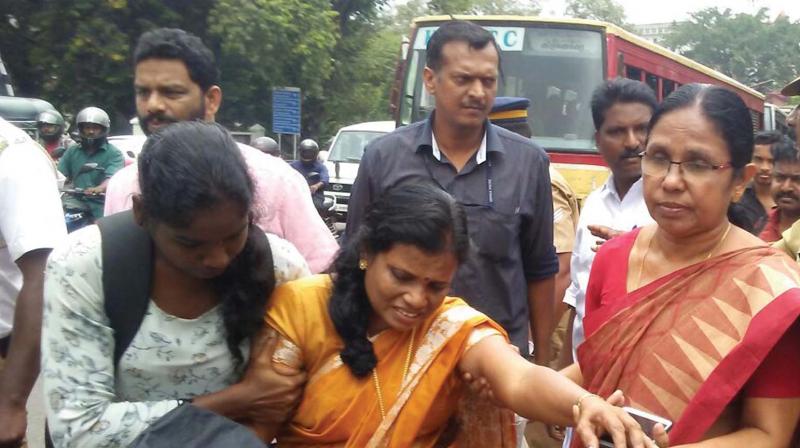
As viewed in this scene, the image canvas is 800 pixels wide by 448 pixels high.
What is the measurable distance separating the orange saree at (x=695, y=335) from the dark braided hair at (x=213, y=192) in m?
0.77

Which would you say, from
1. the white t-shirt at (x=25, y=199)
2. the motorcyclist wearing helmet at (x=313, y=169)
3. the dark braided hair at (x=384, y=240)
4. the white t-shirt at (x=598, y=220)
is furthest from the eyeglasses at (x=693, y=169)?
the motorcyclist wearing helmet at (x=313, y=169)

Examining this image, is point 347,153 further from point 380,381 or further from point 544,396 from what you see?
point 544,396

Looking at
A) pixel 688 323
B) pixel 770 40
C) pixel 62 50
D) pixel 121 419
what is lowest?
pixel 121 419

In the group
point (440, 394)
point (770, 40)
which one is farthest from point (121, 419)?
point (770, 40)

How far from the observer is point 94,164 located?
782 centimetres

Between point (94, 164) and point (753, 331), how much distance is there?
6929mm

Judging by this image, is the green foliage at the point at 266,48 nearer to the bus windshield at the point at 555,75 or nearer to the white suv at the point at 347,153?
the white suv at the point at 347,153

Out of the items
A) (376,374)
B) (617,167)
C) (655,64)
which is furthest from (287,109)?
(376,374)

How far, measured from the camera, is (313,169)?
1232 cm

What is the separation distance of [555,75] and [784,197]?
5.17 meters

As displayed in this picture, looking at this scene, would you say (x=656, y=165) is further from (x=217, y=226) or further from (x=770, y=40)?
(x=770, y=40)

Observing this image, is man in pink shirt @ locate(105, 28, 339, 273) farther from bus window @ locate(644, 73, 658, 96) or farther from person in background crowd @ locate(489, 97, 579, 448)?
bus window @ locate(644, 73, 658, 96)

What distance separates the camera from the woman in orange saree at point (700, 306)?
1.78 m

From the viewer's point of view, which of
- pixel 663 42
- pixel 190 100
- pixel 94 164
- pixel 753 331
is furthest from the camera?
pixel 663 42
